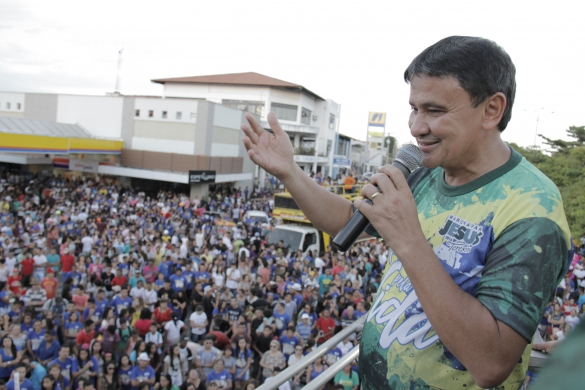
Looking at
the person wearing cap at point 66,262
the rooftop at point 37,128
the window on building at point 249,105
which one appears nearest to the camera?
the person wearing cap at point 66,262

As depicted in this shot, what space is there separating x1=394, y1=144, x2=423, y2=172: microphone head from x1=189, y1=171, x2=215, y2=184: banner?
25783 millimetres

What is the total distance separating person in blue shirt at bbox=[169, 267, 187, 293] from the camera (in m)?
9.67

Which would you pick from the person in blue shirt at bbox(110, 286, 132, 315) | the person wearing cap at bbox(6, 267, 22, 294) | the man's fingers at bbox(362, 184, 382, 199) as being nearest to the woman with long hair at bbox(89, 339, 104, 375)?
the person in blue shirt at bbox(110, 286, 132, 315)

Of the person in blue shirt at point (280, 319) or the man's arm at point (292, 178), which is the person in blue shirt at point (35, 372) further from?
the man's arm at point (292, 178)

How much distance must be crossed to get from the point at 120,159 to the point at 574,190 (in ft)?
83.7

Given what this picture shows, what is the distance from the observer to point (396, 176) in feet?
4.23

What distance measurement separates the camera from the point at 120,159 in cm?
2956

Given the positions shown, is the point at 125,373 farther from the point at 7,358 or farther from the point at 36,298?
the point at 36,298

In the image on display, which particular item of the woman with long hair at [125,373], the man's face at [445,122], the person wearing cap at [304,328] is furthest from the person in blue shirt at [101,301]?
the man's face at [445,122]

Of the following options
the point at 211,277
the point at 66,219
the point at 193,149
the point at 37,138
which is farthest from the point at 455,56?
the point at 193,149

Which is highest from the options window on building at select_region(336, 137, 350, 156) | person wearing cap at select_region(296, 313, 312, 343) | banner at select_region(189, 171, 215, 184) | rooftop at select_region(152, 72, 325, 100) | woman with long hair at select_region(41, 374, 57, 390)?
rooftop at select_region(152, 72, 325, 100)

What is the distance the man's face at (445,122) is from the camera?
50.7 inches

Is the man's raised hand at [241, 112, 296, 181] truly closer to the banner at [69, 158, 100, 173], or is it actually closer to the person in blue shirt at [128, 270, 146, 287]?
the person in blue shirt at [128, 270, 146, 287]

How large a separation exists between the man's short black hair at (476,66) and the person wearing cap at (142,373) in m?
6.34
